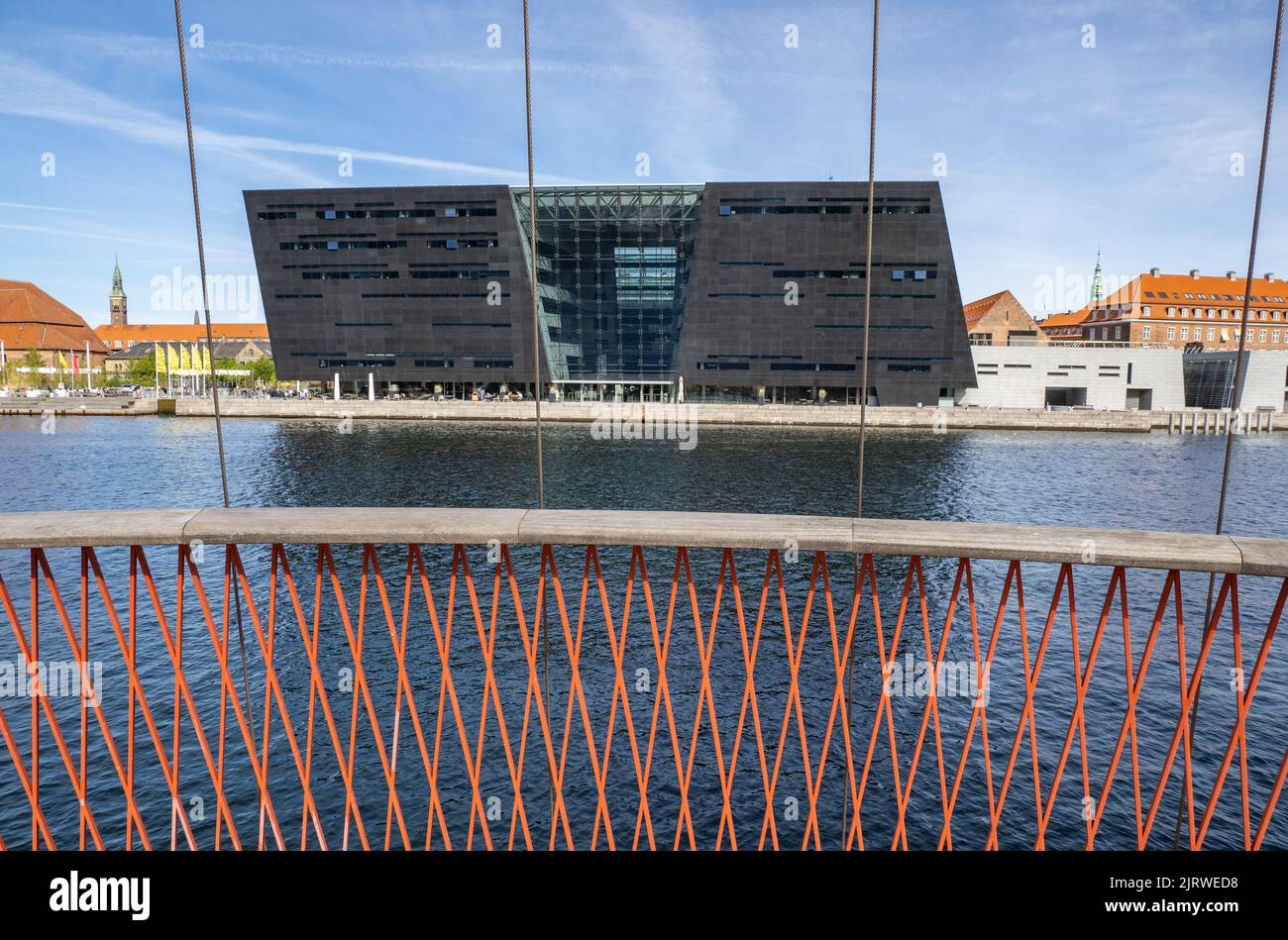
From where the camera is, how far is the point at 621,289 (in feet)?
284

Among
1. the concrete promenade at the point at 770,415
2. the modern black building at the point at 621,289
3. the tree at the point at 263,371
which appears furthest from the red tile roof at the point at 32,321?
the modern black building at the point at 621,289

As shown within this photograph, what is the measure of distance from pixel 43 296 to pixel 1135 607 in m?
160

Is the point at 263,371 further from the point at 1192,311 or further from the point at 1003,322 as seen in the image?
the point at 1192,311

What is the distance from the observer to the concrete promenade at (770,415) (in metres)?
79.1

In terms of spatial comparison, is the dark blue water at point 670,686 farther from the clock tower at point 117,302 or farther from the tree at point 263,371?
the clock tower at point 117,302

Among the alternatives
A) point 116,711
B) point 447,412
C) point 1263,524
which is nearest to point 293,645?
point 116,711

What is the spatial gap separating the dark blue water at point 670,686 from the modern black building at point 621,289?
1609 inches

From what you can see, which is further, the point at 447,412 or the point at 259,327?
the point at 259,327

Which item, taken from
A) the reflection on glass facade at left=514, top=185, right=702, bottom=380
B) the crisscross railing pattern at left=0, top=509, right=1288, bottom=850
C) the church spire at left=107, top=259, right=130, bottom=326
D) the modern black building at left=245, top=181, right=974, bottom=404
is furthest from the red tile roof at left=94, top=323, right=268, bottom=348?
the crisscross railing pattern at left=0, top=509, right=1288, bottom=850

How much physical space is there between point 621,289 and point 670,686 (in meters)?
74.2

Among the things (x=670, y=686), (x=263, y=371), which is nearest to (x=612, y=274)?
(x=263, y=371)

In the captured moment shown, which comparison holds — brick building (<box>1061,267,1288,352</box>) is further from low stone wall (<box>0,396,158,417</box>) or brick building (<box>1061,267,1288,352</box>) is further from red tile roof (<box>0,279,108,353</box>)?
red tile roof (<box>0,279,108,353</box>)

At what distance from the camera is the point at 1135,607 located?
22.1 m

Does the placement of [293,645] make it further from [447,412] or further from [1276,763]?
[447,412]
